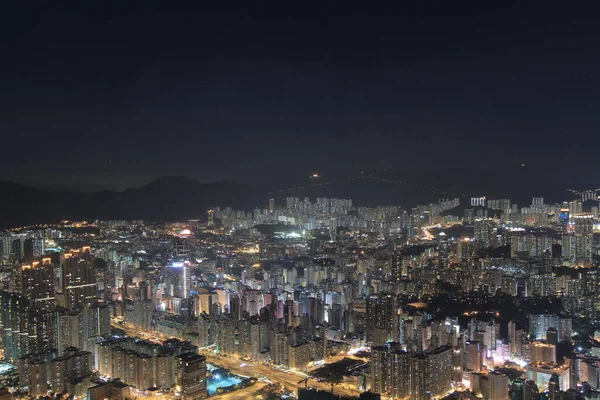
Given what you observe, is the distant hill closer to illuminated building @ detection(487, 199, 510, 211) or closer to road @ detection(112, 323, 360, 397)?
road @ detection(112, 323, 360, 397)

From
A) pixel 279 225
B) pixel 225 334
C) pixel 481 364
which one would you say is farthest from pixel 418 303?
pixel 279 225

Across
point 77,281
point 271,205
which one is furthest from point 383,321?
point 271,205

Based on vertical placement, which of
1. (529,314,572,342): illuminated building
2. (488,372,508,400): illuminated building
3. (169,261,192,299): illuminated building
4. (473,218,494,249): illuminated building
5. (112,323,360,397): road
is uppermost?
(473,218,494,249): illuminated building

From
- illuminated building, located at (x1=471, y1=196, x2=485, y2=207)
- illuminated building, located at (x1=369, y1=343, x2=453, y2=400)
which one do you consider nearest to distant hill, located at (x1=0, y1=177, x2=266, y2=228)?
illuminated building, located at (x1=471, y1=196, x2=485, y2=207)

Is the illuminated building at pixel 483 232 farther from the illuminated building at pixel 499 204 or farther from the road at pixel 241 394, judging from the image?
the road at pixel 241 394

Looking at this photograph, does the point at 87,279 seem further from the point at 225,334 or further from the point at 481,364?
the point at 481,364

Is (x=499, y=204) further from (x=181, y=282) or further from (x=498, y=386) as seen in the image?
(x=498, y=386)
